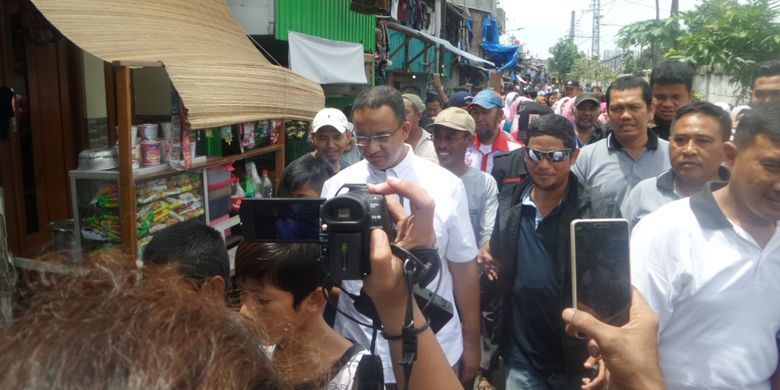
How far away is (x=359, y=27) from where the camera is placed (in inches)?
342

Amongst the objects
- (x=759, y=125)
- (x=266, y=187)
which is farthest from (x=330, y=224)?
(x=266, y=187)

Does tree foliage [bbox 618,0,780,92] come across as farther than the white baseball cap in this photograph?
Yes

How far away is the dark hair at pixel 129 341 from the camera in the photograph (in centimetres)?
73

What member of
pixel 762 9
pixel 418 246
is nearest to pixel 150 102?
pixel 418 246

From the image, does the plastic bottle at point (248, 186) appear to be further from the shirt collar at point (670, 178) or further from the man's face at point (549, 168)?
the shirt collar at point (670, 178)

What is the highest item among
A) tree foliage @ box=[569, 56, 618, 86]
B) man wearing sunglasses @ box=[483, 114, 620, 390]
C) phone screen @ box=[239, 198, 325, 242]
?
tree foliage @ box=[569, 56, 618, 86]

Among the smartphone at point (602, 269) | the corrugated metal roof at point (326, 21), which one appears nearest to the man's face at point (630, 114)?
the smartphone at point (602, 269)

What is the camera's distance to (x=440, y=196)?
2.43m

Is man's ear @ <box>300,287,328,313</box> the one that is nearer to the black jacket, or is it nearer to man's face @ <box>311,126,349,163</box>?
the black jacket

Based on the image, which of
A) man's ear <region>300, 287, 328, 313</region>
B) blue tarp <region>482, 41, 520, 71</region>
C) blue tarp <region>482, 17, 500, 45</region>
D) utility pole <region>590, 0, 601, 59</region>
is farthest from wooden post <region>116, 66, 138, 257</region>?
utility pole <region>590, 0, 601, 59</region>

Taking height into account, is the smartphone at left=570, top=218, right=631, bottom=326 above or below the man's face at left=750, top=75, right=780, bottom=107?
below

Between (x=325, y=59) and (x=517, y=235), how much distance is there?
495 centimetres

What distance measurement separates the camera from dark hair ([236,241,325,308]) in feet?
5.78

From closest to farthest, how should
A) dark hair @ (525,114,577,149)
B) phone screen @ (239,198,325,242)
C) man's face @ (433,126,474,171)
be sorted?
phone screen @ (239,198,325,242) → dark hair @ (525,114,577,149) → man's face @ (433,126,474,171)
